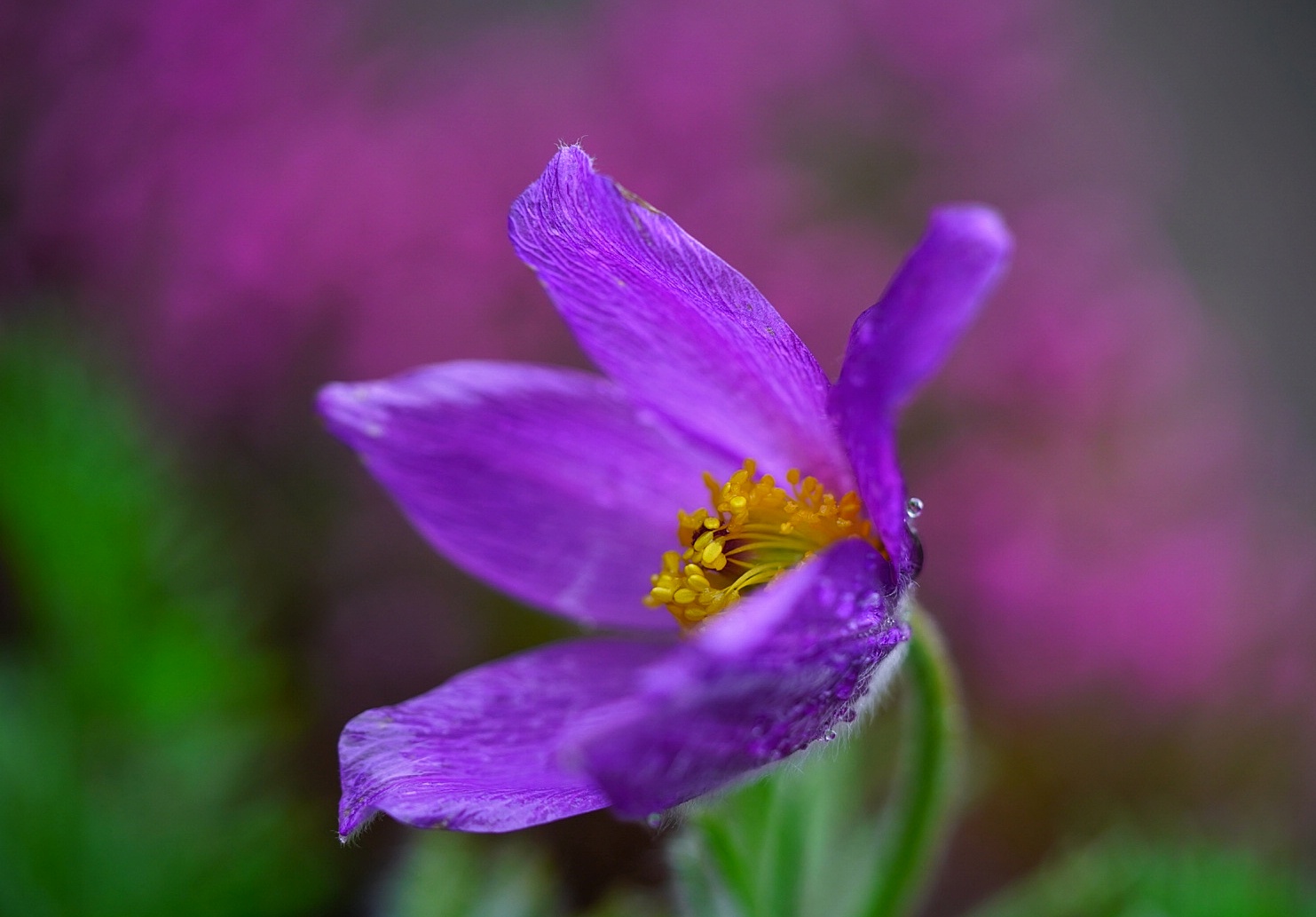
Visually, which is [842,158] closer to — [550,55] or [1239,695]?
[550,55]

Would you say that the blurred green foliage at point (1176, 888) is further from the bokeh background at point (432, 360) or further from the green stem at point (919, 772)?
the green stem at point (919, 772)

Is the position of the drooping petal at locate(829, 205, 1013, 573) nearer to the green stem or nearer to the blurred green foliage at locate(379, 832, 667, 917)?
the green stem

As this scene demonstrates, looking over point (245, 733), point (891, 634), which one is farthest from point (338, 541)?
point (891, 634)

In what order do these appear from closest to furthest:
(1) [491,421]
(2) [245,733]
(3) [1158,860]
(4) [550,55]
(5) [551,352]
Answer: (1) [491,421] < (3) [1158,860] < (2) [245,733] < (5) [551,352] < (4) [550,55]

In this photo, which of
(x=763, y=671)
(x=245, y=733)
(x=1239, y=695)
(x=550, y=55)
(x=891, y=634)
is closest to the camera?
(x=763, y=671)

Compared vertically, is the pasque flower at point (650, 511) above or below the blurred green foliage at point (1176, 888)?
above

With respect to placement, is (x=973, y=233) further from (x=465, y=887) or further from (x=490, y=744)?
(x=465, y=887)

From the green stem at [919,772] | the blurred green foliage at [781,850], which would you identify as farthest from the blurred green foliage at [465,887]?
Result: the green stem at [919,772]
